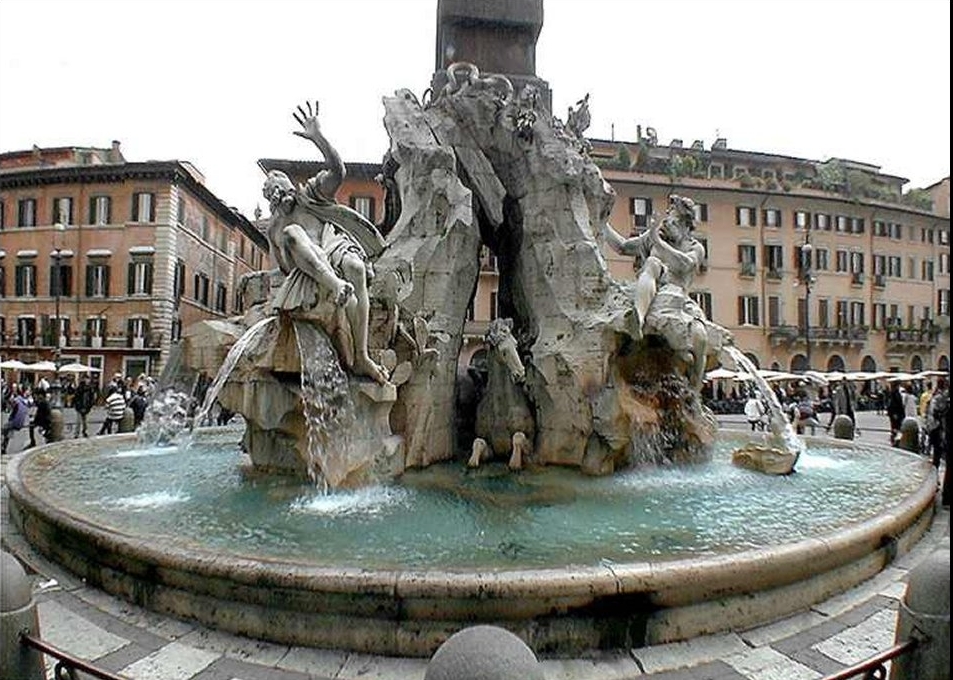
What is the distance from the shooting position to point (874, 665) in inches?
115

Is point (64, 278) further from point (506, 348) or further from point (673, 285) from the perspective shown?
point (673, 285)

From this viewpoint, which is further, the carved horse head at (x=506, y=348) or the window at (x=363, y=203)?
the window at (x=363, y=203)

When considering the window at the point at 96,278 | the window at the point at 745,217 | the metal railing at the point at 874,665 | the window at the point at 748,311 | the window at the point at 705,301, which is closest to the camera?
the metal railing at the point at 874,665

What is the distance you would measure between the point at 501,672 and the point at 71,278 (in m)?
42.3

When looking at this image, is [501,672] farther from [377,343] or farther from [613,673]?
[377,343]

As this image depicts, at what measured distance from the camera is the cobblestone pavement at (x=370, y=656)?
3859 millimetres

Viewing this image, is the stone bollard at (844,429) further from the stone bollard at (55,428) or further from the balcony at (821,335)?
the balcony at (821,335)

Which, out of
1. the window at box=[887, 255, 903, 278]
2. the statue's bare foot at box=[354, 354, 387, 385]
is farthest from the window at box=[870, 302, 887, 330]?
the statue's bare foot at box=[354, 354, 387, 385]

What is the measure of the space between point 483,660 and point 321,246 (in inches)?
234

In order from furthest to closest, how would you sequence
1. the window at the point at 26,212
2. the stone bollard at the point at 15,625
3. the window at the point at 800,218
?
the window at the point at 800,218
the window at the point at 26,212
the stone bollard at the point at 15,625

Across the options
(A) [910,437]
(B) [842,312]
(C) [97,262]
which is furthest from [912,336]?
(C) [97,262]

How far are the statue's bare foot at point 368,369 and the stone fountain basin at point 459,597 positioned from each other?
3332 millimetres

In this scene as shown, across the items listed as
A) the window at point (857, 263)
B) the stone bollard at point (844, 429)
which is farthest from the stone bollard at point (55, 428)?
the window at point (857, 263)

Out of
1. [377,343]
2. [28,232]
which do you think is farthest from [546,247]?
[28,232]
